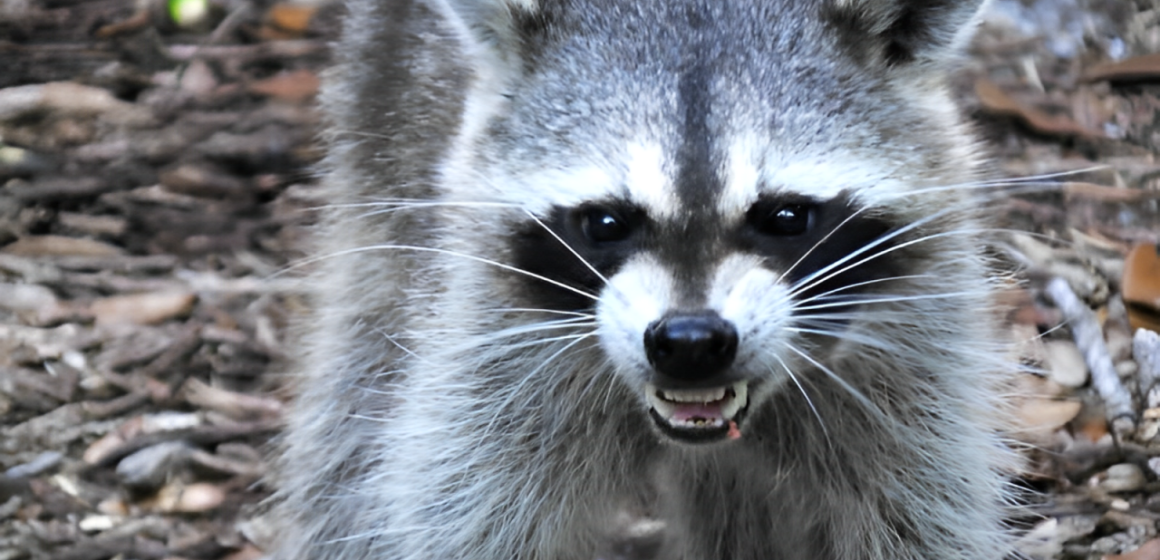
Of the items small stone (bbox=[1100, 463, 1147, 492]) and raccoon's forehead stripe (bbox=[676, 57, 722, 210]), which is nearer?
raccoon's forehead stripe (bbox=[676, 57, 722, 210])

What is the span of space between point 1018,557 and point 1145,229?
1.31m

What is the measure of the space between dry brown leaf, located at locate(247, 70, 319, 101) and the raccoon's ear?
2.57 m

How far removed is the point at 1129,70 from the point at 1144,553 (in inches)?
72.9

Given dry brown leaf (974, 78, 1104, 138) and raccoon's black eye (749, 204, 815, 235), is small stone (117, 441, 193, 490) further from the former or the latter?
dry brown leaf (974, 78, 1104, 138)

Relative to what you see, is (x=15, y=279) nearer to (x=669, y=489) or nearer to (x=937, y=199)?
(x=669, y=489)

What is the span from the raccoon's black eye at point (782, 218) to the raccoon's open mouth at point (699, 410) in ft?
0.86

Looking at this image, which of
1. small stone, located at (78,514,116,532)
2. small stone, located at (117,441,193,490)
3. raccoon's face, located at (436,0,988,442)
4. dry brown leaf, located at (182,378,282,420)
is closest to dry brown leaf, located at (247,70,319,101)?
dry brown leaf, located at (182,378,282,420)

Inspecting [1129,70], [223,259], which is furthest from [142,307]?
[1129,70]

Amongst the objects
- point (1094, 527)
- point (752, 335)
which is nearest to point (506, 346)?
point (752, 335)

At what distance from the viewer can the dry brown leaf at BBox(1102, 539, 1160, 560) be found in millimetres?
2961

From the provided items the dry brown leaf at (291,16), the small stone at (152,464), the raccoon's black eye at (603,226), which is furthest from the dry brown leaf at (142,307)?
the raccoon's black eye at (603,226)

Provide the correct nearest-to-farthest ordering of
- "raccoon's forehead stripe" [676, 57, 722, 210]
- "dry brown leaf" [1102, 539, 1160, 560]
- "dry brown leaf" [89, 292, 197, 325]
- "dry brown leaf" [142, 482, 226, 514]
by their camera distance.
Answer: "raccoon's forehead stripe" [676, 57, 722, 210] → "dry brown leaf" [1102, 539, 1160, 560] → "dry brown leaf" [142, 482, 226, 514] → "dry brown leaf" [89, 292, 197, 325]

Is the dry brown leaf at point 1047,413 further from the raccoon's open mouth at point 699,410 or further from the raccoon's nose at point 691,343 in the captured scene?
the raccoon's nose at point 691,343

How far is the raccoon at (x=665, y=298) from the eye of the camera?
7.03ft
